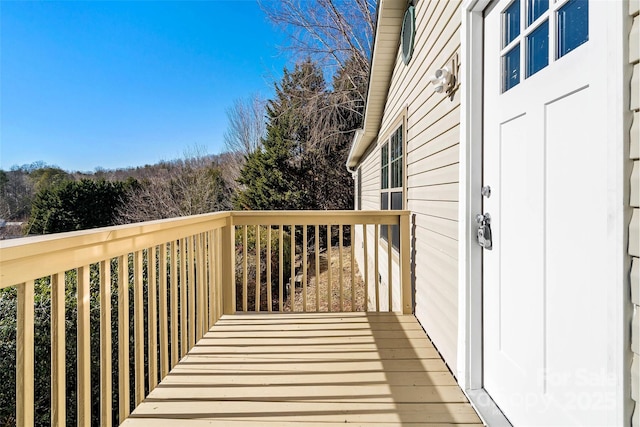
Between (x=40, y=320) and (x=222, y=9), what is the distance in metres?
20.5

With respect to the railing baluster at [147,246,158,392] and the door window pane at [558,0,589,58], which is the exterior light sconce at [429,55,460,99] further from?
the railing baluster at [147,246,158,392]

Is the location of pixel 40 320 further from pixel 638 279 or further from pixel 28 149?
pixel 28 149

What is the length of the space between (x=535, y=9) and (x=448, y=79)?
0.86m

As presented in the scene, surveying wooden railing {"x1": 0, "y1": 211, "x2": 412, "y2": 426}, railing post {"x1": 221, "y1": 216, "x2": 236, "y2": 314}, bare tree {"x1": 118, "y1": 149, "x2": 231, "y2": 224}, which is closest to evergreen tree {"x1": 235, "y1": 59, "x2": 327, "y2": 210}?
bare tree {"x1": 118, "y1": 149, "x2": 231, "y2": 224}

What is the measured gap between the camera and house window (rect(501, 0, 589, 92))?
1.28 metres

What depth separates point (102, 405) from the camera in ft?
5.56

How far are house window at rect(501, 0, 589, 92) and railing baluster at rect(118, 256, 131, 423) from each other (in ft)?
6.89

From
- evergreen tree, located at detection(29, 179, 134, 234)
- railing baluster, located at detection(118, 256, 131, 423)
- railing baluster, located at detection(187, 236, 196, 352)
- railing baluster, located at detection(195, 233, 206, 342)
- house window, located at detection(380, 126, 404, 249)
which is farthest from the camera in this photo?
evergreen tree, located at detection(29, 179, 134, 234)

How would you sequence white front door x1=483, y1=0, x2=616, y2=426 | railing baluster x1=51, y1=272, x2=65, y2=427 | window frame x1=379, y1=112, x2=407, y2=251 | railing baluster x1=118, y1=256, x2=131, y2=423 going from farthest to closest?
window frame x1=379, y1=112, x2=407, y2=251 < railing baluster x1=118, y1=256, x2=131, y2=423 < railing baluster x1=51, y1=272, x2=65, y2=427 < white front door x1=483, y1=0, x2=616, y2=426

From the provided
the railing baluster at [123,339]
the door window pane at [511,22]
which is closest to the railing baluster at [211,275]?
the railing baluster at [123,339]

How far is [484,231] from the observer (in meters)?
1.98

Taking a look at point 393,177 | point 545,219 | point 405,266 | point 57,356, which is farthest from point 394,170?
point 57,356

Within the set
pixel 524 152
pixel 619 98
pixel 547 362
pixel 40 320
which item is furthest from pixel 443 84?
pixel 40 320

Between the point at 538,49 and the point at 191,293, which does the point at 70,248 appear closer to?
the point at 191,293
